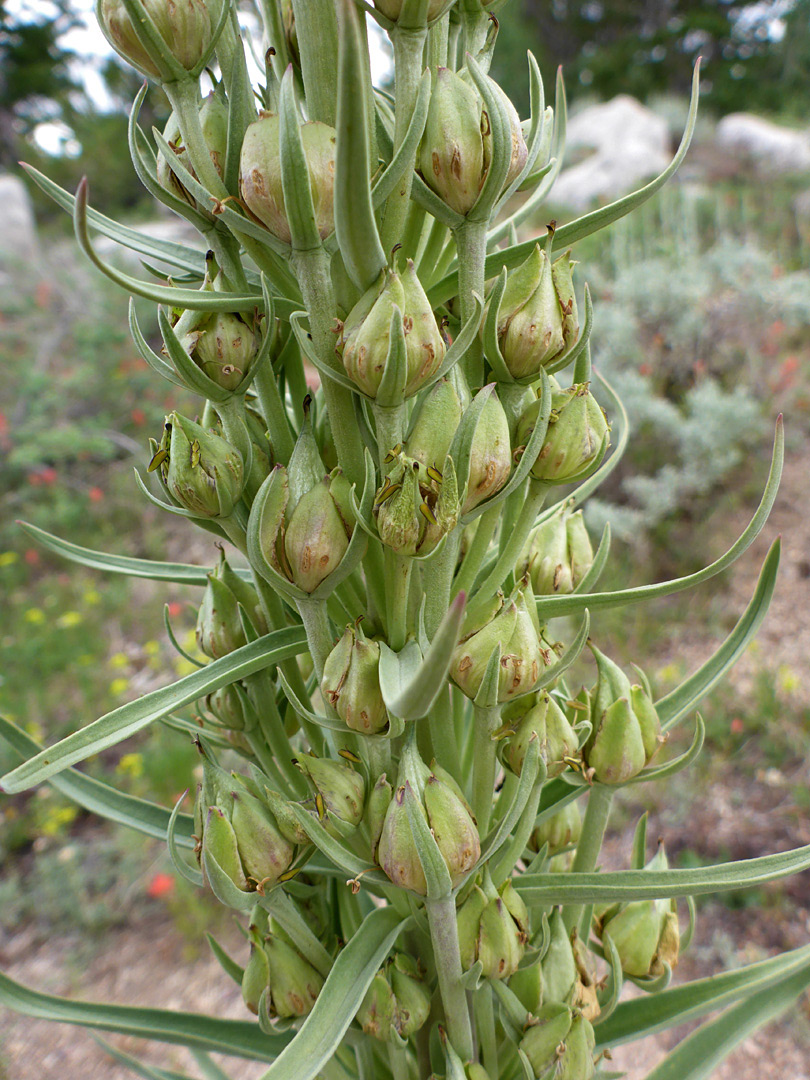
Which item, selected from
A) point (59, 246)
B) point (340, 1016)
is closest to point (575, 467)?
point (340, 1016)

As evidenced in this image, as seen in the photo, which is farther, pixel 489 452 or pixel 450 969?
pixel 450 969

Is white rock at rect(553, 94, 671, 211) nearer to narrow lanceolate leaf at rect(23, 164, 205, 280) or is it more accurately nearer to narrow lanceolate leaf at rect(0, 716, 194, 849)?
narrow lanceolate leaf at rect(23, 164, 205, 280)

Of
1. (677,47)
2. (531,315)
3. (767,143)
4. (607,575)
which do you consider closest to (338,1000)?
(531,315)

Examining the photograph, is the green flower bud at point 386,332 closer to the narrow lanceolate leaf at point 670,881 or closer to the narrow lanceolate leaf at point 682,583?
the narrow lanceolate leaf at point 682,583

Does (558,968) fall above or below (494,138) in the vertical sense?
below

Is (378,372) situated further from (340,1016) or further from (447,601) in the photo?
(340,1016)

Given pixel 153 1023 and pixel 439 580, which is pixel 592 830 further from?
pixel 153 1023
